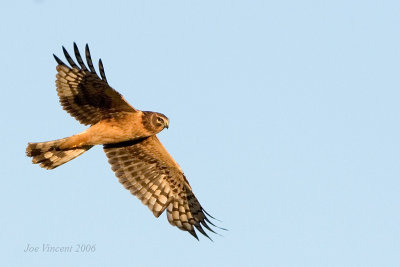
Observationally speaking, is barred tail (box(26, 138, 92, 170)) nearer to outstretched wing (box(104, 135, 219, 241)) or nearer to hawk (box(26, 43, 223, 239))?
hawk (box(26, 43, 223, 239))

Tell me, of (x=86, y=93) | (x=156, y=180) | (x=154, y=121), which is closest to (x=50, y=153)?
(x=86, y=93)

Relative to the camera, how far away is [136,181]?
594 inches

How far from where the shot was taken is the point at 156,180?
15234 millimetres

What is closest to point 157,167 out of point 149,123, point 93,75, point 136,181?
point 136,181

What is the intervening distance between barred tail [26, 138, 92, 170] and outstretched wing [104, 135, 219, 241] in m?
0.88

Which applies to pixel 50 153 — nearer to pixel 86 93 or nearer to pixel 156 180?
pixel 86 93

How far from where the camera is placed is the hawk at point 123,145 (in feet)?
44.8

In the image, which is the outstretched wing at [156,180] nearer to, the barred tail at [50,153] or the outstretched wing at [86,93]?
the barred tail at [50,153]

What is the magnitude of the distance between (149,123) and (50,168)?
2.06 metres

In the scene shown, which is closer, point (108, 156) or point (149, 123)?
point (149, 123)

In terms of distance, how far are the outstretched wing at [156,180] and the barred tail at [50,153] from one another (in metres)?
0.88

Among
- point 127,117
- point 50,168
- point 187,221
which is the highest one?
point 127,117

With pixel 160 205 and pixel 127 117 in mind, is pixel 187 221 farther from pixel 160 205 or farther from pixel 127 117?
pixel 127 117

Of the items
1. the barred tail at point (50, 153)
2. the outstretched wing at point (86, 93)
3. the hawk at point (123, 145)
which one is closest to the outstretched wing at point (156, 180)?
the hawk at point (123, 145)
